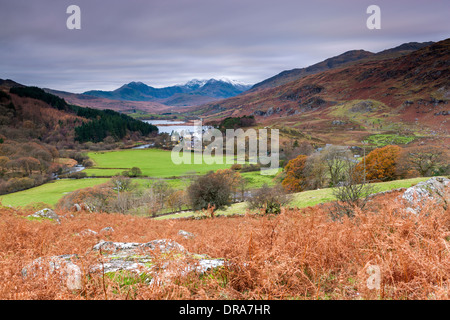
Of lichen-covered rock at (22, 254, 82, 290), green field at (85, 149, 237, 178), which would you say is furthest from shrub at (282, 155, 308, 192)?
lichen-covered rock at (22, 254, 82, 290)

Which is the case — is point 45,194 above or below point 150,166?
below

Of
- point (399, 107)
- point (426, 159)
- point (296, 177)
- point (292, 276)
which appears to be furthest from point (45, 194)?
point (399, 107)

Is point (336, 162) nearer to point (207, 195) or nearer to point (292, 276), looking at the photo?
point (207, 195)

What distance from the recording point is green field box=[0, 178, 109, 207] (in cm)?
4467

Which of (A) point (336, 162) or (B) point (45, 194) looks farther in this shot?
(B) point (45, 194)

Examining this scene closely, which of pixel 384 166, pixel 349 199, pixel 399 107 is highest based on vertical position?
pixel 399 107

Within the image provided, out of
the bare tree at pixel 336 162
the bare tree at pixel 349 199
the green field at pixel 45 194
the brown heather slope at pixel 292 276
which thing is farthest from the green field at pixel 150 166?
the brown heather slope at pixel 292 276

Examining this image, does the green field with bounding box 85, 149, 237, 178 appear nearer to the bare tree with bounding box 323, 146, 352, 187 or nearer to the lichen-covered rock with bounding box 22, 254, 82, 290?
the bare tree with bounding box 323, 146, 352, 187

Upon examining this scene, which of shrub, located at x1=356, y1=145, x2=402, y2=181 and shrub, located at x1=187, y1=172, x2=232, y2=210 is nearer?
shrub, located at x1=187, y1=172, x2=232, y2=210

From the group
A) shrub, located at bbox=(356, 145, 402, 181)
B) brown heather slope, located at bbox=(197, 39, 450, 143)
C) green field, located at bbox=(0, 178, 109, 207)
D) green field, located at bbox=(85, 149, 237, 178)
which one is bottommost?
green field, located at bbox=(0, 178, 109, 207)

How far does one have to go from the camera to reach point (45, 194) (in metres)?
51.0

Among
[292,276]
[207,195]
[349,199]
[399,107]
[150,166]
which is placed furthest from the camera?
[399,107]

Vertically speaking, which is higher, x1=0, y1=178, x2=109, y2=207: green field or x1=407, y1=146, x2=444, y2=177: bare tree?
x1=407, y1=146, x2=444, y2=177: bare tree
